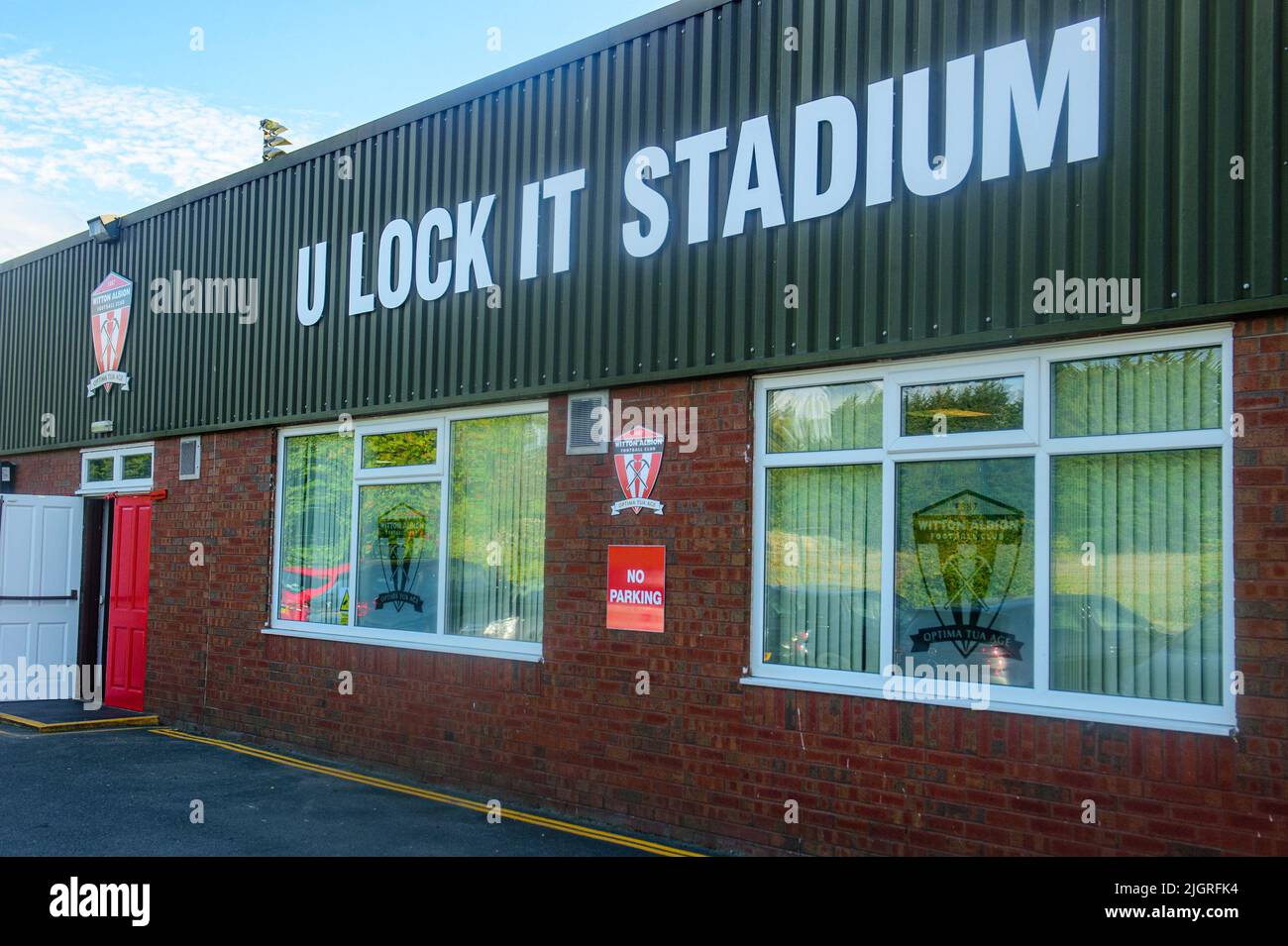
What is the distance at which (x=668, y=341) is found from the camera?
8.62 metres

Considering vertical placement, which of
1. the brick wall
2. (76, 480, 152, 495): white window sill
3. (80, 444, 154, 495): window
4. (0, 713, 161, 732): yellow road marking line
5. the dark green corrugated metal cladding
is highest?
the dark green corrugated metal cladding

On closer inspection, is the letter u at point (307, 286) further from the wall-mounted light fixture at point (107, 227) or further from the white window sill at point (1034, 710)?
the white window sill at point (1034, 710)

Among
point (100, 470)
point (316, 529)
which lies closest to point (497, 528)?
point (316, 529)

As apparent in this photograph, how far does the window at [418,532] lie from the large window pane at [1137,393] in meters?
4.45

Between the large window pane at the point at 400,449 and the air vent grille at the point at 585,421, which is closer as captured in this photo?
the air vent grille at the point at 585,421

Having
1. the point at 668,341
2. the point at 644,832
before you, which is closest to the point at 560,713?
the point at 644,832

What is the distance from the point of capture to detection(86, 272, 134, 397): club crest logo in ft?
48.3

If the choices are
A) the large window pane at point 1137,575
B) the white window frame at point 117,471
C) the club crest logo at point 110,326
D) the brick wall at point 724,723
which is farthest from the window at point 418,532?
the large window pane at point 1137,575

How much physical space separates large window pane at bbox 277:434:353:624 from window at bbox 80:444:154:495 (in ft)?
9.96

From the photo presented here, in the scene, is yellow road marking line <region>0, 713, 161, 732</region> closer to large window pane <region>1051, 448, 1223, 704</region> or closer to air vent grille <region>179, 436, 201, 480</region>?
air vent grille <region>179, 436, 201, 480</region>

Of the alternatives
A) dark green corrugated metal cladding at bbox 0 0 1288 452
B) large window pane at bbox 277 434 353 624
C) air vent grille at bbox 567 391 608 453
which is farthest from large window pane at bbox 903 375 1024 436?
large window pane at bbox 277 434 353 624

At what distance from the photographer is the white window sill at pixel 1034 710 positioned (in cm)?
594

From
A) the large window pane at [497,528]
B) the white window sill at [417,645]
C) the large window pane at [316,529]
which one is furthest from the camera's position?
the large window pane at [316,529]
